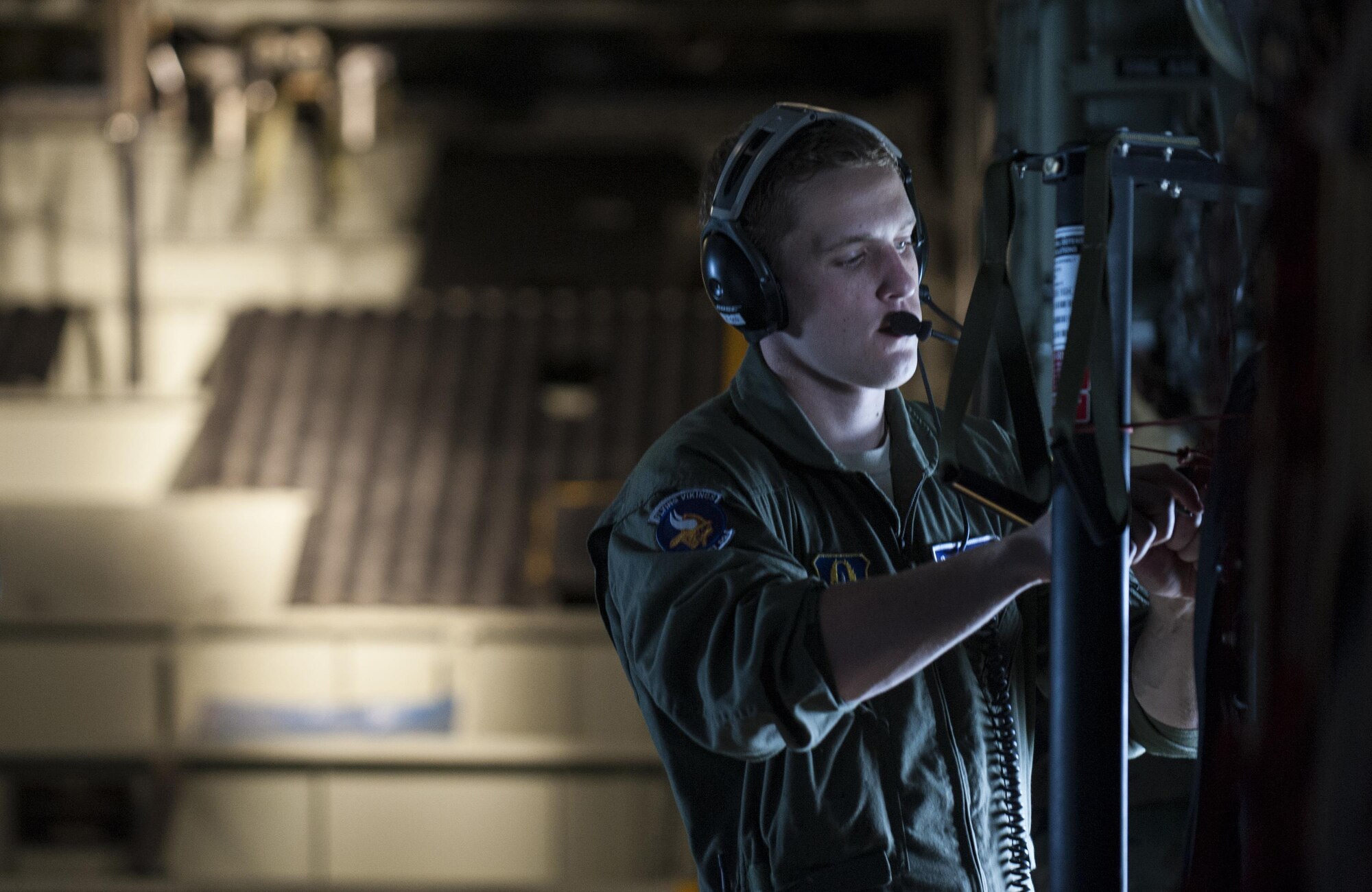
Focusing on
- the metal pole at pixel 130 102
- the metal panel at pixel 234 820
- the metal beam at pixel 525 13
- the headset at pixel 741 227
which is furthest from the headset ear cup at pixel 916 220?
the metal pole at pixel 130 102

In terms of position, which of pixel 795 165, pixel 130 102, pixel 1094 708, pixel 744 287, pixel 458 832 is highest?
pixel 130 102

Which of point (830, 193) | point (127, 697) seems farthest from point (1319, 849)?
point (127, 697)

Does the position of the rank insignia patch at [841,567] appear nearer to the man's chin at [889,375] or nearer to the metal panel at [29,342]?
the man's chin at [889,375]

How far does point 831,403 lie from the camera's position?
4.23 ft

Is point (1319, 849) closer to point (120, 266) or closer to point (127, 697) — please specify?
point (127, 697)

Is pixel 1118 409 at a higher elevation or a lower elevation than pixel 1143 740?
higher

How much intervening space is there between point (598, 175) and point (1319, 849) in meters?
8.40

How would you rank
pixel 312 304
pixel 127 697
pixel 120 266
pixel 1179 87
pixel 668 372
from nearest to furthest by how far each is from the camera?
pixel 1179 87, pixel 127 697, pixel 668 372, pixel 312 304, pixel 120 266

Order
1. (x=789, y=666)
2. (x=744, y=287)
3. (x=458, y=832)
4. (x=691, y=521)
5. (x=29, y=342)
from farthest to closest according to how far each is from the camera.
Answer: (x=29, y=342)
(x=458, y=832)
(x=744, y=287)
(x=691, y=521)
(x=789, y=666)

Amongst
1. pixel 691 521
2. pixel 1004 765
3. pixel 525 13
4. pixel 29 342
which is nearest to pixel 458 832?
pixel 29 342

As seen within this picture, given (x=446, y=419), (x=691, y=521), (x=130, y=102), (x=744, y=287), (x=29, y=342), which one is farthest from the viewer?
(x=29, y=342)

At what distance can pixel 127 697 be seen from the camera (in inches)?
241

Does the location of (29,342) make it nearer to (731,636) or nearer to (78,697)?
(78,697)

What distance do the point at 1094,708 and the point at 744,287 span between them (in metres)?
0.49
